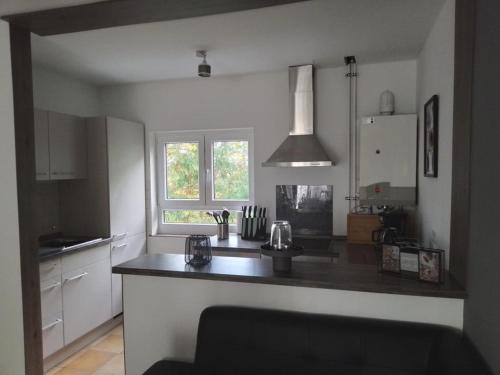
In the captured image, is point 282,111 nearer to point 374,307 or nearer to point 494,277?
point 374,307

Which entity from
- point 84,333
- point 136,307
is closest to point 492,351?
point 136,307

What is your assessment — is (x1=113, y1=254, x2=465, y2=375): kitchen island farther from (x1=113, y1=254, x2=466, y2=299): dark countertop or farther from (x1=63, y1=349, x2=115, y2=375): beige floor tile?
(x1=63, y1=349, x2=115, y2=375): beige floor tile

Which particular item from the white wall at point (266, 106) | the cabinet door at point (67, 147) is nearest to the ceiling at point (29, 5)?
the cabinet door at point (67, 147)

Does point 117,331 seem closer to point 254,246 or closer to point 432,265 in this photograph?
point 254,246

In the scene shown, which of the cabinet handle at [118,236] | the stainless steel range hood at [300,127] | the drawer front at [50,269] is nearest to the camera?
the drawer front at [50,269]

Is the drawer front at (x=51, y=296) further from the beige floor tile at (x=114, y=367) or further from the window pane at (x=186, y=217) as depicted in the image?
the window pane at (x=186, y=217)

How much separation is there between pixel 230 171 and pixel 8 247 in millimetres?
2163

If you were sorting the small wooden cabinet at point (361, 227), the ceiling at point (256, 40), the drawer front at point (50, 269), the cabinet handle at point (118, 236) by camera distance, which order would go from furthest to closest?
the cabinet handle at point (118, 236) → the small wooden cabinet at point (361, 227) → the drawer front at point (50, 269) → the ceiling at point (256, 40)

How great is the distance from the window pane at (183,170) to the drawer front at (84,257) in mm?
992

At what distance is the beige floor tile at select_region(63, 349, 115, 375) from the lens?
2725mm

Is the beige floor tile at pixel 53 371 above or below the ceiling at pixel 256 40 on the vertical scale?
below

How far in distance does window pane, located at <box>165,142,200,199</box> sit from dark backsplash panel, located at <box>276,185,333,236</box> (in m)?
0.97

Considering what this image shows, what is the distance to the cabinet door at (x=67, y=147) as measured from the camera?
9.93ft

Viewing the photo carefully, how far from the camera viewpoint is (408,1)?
1.97 meters
